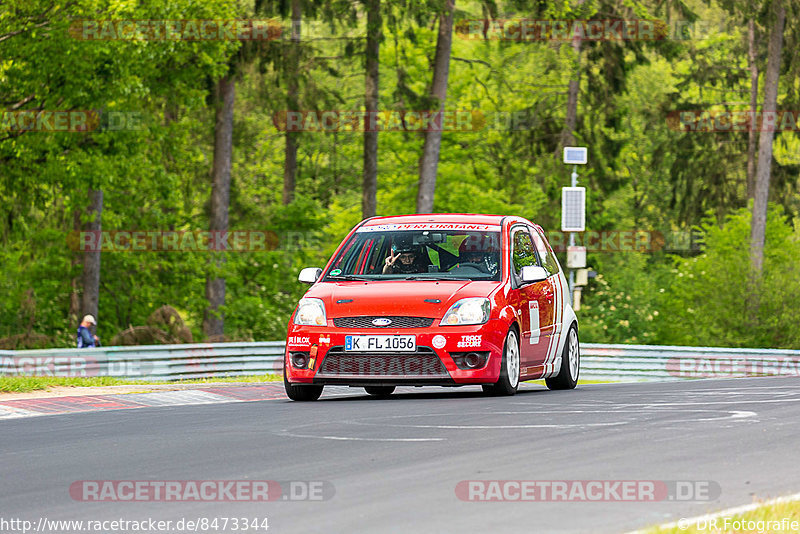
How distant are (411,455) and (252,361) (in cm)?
1951

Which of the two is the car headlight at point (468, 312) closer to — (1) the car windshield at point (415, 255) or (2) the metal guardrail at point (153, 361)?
(1) the car windshield at point (415, 255)

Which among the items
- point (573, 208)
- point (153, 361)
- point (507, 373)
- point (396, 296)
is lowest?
point (153, 361)

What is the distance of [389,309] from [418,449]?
3.85m

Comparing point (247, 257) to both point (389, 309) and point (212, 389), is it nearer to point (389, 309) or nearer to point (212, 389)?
point (212, 389)

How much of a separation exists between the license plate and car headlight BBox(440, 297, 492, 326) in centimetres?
38

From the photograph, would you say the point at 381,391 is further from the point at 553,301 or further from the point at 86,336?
the point at 86,336

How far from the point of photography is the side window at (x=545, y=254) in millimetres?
15992

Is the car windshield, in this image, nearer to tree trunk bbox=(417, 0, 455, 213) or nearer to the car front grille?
the car front grille

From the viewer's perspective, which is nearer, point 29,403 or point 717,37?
point 29,403

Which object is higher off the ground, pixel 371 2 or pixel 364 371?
pixel 371 2

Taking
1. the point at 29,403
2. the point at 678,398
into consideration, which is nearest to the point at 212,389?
the point at 29,403

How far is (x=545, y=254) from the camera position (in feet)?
52.9

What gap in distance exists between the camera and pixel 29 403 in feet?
46.3

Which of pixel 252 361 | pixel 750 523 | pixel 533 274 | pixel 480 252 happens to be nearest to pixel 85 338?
pixel 252 361
